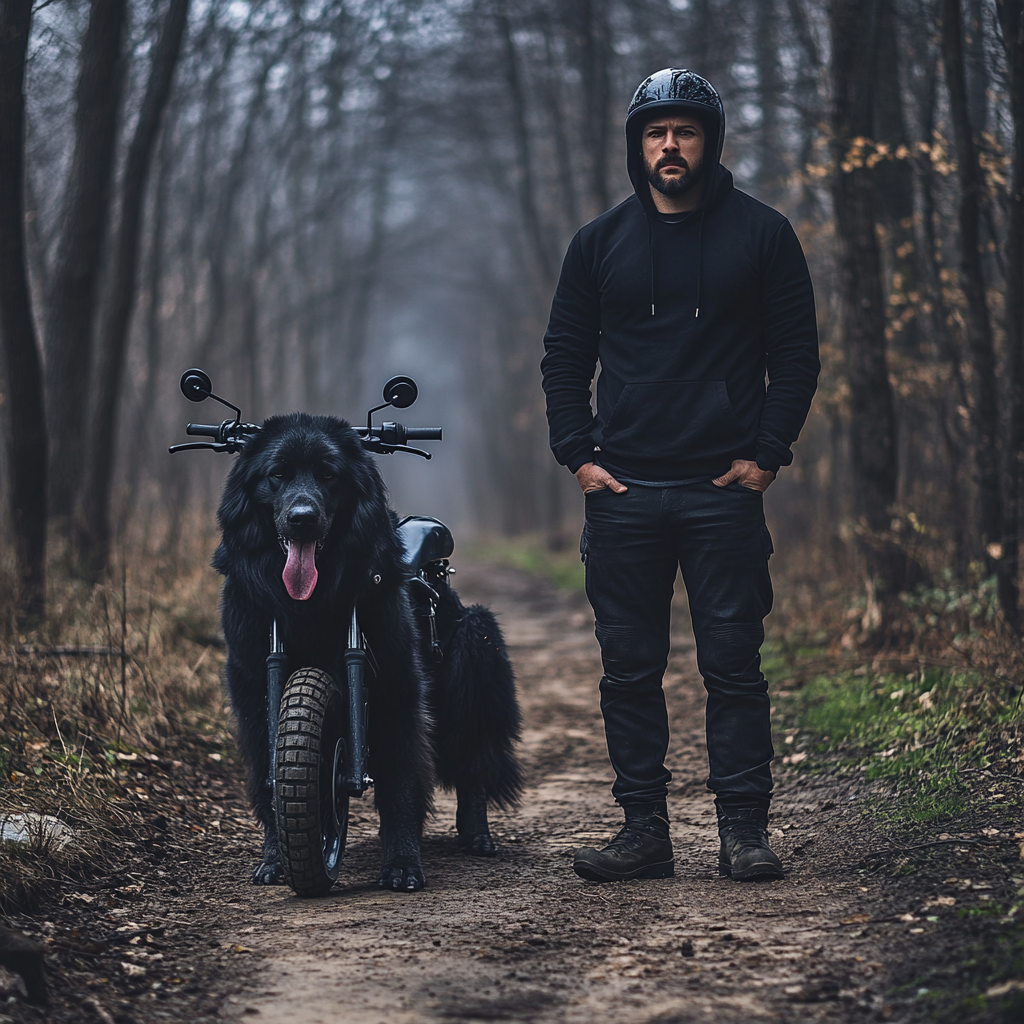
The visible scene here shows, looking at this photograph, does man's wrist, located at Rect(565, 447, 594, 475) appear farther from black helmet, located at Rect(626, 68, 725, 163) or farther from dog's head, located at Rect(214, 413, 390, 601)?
black helmet, located at Rect(626, 68, 725, 163)

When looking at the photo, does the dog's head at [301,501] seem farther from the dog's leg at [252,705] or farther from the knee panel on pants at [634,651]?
the knee panel on pants at [634,651]

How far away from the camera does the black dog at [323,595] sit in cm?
350

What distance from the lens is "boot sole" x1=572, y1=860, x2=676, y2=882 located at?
350 cm

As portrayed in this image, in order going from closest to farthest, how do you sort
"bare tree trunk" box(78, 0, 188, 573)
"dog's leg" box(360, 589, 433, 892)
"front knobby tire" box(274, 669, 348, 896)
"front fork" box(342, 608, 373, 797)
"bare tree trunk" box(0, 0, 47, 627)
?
1. "front knobby tire" box(274, 669, 348, 896)
2. "front fork" box(342, 608, 373, 797)
3. "dog's leg" box(360, 589, 433, 892)
4. "bare tree trunk" box(0, 0, 47, 627)
5. "bare tree trunk" box(78, 0, 188, 573)

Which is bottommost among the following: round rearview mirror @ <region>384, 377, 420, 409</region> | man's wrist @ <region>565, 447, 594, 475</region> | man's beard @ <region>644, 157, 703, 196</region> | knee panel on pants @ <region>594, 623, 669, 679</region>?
knee panel on pants @ <region>594, 623, 669, 679</region>

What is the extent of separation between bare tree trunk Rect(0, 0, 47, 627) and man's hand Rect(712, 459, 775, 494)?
15.0 ft

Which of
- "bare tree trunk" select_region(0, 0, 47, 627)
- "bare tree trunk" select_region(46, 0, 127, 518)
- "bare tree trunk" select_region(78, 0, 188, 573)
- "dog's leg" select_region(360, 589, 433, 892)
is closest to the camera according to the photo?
"dog's leg" select_region(360, 589, 433, 892)

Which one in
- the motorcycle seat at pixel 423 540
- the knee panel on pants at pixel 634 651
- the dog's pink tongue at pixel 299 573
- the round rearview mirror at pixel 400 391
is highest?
the round rearview mirror at pixel 400 391

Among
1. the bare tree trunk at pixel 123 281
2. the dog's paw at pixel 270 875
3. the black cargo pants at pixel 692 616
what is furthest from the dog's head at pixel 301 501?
the bare tree trunk at pixel 123 281

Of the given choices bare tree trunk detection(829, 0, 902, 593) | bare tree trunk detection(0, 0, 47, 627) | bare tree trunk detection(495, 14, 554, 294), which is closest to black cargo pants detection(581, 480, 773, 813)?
bare tree trunk detection(829, 0, 902, 593)

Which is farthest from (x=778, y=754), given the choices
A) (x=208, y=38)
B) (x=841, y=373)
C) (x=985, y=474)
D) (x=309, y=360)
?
(x=309, y=360)

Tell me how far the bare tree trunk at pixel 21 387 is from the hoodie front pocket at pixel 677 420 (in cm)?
436

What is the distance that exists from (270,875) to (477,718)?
960 millimetres

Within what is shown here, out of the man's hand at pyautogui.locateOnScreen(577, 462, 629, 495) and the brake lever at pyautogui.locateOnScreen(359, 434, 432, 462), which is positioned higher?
the brake lever at pyautogui.locateOnScreen(359, 434, 432, 462)
